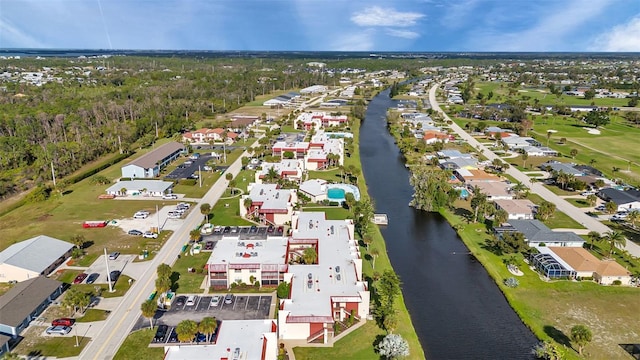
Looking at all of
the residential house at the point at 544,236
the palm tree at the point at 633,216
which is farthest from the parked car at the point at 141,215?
the palm tree at the point at 633,216

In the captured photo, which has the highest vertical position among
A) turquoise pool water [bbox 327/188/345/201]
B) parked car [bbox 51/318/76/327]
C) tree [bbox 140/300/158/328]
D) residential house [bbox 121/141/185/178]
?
residential house [bbox 121/141/185/178]

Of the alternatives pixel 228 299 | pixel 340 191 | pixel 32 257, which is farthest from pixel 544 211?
pixel 32 257

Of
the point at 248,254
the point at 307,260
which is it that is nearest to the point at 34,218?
the point at 248,254

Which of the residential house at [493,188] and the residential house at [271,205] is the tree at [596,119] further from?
the residential house at [271,205]

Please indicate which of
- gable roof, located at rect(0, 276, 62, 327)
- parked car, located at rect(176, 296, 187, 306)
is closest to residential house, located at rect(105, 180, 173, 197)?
gable roof, located at rect(0, 276, 62, 327)

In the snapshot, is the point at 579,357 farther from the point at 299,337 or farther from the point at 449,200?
the point at 449,200

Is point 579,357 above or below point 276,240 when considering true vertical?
below

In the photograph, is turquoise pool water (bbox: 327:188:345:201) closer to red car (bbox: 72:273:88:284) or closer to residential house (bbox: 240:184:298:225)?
residential house (bbox: 240:184:298:225)
